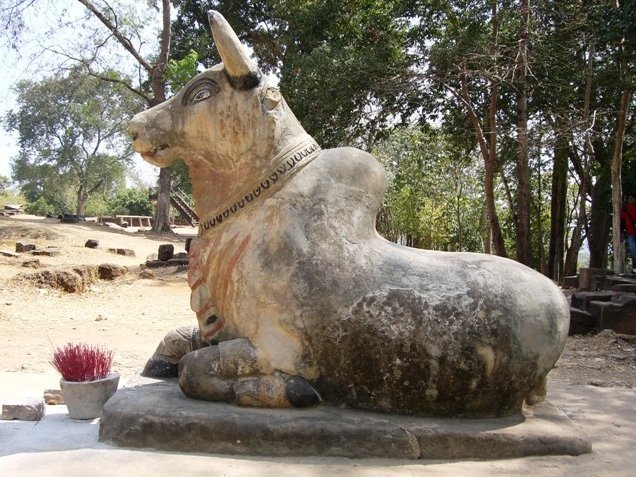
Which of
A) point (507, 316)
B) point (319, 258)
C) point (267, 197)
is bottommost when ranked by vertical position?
point (507, 316)

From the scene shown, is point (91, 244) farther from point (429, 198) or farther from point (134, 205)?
point (134, 205)

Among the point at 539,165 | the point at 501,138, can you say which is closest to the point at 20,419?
the point at 501,138

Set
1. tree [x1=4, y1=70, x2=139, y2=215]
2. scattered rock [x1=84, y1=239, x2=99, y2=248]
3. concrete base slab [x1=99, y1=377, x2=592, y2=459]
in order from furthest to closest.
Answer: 1. tree [x1=4, y1=70, x2=139, y2=215]
2. scattered rock [x1=84, y1=239, x2=99, y2=248]
3. concrete base slab [x1=99, y1=377, x2=592, y2=459]

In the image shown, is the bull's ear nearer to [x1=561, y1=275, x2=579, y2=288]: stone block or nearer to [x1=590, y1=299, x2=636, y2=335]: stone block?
[x1=590, y1=299, x2=636, y2=335]: stone block

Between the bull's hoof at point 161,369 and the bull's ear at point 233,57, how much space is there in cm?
162

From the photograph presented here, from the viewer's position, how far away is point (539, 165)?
1750 centimetres

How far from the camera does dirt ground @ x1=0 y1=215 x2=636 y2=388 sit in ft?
20.9

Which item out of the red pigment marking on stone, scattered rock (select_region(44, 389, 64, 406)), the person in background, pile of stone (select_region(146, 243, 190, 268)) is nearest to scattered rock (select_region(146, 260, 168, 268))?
pile of stone (select_region(146, 243, 190, 268))

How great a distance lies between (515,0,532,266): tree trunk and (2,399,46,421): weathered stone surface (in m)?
9.61

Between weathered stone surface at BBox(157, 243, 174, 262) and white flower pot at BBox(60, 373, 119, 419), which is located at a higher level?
weathered stone surface at BBox(157, 243, 174, 262)

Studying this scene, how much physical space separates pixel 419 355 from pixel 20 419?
6.91 ft

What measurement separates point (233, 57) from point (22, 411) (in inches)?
84.5

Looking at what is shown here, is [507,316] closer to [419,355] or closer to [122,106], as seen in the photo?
[419,355]

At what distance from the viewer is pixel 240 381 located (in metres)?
3.11
